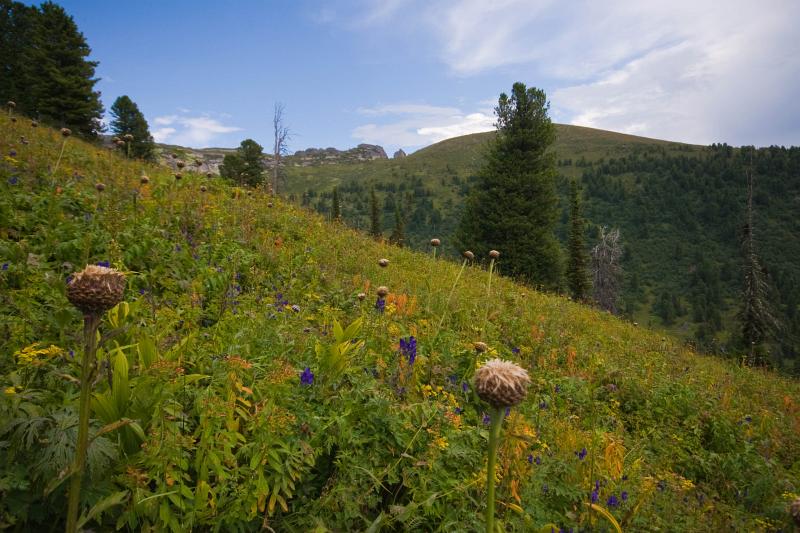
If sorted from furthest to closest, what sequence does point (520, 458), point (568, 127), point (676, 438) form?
point (568, 127) → point (676, 438) → point (520, 458)

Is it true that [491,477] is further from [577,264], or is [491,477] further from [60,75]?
[60,75]

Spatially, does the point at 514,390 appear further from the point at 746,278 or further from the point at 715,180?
the point at 715,180

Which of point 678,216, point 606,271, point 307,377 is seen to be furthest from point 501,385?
point 678,216

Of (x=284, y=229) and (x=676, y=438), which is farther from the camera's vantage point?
(x=284, y=229)

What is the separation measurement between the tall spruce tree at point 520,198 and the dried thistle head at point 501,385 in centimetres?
2121

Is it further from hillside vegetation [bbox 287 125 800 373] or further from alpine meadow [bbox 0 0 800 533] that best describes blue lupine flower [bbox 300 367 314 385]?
hillside vegetation [bbox 287 125 800 373]

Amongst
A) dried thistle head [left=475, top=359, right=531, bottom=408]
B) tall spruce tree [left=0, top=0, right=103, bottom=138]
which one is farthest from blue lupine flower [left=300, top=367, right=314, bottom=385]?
tall spruce tree [left=0, top=0, right=103, bottom=138]

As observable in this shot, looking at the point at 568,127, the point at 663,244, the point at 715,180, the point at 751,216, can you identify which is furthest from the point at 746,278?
the point at 568,127

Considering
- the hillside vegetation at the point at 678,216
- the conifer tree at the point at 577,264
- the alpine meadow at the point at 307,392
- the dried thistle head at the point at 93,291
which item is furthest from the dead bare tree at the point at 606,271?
the hillside vegetation at the point at 678,216

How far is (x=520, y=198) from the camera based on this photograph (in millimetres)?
22625

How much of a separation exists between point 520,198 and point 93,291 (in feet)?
76.0

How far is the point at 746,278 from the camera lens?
21875mm

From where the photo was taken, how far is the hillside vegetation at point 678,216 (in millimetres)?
80688

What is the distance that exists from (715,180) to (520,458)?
464ft
